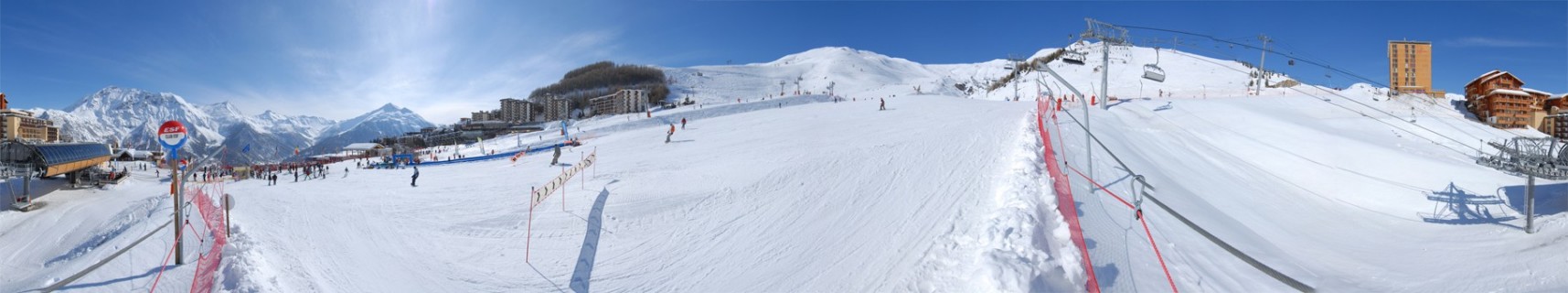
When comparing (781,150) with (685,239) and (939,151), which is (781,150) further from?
(685,239)

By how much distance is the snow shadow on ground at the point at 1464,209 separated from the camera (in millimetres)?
11539

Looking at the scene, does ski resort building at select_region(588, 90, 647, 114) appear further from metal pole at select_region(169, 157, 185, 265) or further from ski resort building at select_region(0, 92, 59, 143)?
metal pole at select_region(169, 157, 185, 265)

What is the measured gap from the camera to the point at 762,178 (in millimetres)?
13086

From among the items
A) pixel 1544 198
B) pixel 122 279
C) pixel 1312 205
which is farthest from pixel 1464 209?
pixel 122 279

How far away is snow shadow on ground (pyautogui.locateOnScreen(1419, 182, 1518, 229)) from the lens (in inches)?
454

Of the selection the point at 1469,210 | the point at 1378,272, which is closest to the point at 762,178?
the point at 1378,272

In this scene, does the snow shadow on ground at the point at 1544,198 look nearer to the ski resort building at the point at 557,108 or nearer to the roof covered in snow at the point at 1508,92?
the roof covered in snow at the point at 1508,92

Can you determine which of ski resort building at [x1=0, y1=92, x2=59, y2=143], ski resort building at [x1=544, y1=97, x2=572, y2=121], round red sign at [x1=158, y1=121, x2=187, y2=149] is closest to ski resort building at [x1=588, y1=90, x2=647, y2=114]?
ski resort building at [x1=544, y1=97, x2=572, y2=121]

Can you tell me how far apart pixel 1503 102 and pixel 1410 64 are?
4805mm

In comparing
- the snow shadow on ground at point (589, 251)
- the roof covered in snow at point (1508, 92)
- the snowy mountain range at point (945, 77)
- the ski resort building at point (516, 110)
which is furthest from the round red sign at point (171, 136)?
the ski resort building at point (516, 110)

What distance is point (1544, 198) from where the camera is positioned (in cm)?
1256

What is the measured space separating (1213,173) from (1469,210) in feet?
15.8

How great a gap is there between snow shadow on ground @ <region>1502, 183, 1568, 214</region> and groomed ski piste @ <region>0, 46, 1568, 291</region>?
10 cm

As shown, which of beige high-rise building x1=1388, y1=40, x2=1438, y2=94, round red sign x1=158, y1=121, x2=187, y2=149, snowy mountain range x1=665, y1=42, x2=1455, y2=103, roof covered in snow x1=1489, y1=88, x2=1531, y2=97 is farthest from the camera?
snowy mountain range x1=665, y1=42, x2=1455, y2=103
